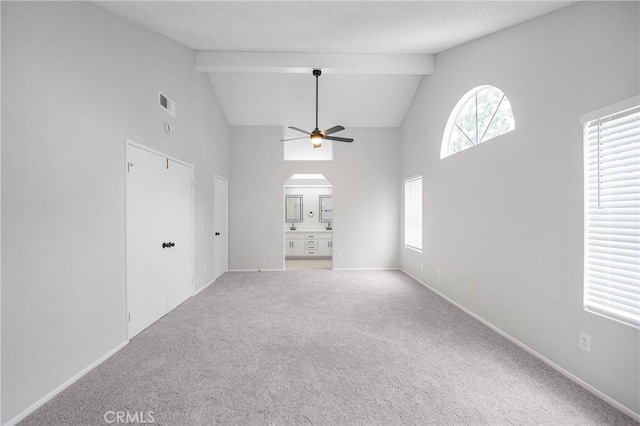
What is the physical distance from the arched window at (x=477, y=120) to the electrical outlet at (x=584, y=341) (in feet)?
6.27

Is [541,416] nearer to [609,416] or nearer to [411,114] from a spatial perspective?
[609,416]

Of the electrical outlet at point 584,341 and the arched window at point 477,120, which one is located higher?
the arched window at point 477,120

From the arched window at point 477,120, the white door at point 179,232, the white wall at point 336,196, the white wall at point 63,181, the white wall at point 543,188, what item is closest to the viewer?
the white wall at point 63,181

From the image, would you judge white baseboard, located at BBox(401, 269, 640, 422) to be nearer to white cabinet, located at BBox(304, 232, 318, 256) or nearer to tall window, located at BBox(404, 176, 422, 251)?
tall window, located at BBox(404, 176, 422, 251)

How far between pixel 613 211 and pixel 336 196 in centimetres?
452

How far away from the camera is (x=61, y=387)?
1.95 metres

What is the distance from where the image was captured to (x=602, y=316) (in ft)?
6.19

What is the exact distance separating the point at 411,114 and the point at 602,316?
172 inches

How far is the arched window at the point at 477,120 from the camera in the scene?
9.84 ft

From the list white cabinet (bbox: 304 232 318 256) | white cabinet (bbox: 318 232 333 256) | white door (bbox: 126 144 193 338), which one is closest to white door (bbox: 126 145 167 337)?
white door (bbox: 126 144 193 338)

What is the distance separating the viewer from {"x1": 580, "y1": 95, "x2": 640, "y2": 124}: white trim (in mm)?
1725

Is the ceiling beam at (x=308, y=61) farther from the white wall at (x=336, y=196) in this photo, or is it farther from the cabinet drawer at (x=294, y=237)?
the cabinet drawer at (x=294, y=237)

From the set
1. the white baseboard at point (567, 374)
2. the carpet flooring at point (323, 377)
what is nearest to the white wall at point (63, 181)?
the carpet flooring at point (323, 377)

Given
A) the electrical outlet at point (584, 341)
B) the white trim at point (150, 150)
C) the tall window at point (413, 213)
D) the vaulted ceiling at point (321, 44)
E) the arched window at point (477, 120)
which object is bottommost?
the electrical outlet at point (584, 341)
